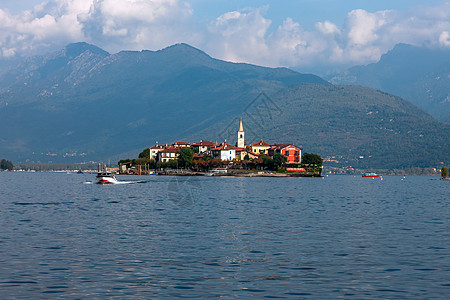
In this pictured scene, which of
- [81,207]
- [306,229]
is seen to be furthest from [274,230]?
[81,207]

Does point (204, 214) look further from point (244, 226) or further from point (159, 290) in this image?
point (159, 290)

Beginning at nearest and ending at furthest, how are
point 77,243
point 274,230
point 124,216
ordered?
point 77,243 < point 274,230 < point 124,216

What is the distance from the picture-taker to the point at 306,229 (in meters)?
49.2

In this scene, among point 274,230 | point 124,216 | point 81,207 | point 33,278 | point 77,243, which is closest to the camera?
point 33,278

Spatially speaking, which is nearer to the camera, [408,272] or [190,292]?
[190,292]

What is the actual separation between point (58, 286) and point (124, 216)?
33.9m

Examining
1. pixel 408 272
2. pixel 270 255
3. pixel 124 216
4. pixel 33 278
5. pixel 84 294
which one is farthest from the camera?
pixel 124 216

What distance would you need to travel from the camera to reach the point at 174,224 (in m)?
52.4

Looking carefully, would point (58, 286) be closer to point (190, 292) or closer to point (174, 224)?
point (190, 292)

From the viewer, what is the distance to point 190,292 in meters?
25.4

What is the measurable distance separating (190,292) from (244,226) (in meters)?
26.2

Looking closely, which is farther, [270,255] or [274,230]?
[274,230]

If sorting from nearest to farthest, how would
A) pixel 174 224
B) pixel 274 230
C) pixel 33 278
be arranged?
1. pixel 33 278
2. pixel 274 230
3. pixel 174 224

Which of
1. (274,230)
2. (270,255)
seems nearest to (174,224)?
(274,230)
